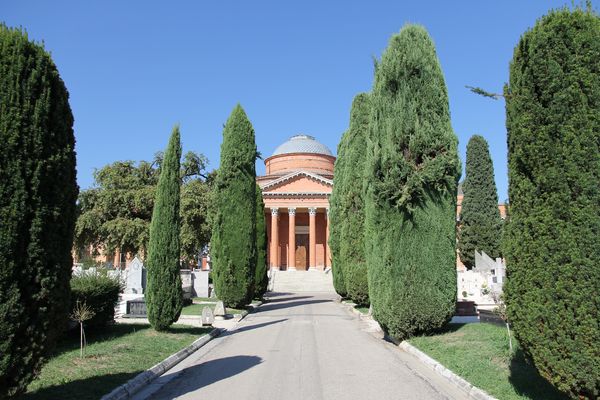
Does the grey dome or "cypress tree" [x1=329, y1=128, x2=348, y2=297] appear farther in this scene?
the grey dome

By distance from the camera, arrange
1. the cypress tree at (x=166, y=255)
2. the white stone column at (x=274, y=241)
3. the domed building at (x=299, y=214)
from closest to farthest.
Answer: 1. the cypress tree at (x=166, y=255)
2. the white stone column at (x=274, y=241)
3. the domed building at (x=299, y=214)

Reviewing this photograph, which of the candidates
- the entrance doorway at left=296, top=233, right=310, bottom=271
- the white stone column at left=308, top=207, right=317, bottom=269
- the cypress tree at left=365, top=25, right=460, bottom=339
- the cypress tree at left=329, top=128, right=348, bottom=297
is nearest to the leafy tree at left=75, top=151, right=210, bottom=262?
the cypress tree at left=329, top=128, right=348, bottom=297

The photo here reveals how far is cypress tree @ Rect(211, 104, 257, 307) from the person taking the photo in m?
19.6

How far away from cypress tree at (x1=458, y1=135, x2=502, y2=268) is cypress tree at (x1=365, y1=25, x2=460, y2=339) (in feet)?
78.6

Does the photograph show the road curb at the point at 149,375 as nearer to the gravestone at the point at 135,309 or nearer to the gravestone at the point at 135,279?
the gravestone at the point at 135,309

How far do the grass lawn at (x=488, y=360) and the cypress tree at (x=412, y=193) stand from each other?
67 cm

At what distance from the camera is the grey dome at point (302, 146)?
191 feet

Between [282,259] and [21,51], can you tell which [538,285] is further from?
[282,259]

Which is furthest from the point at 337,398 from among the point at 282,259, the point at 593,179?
the point at 282,259

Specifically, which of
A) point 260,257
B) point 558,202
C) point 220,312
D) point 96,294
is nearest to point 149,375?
point 96,294

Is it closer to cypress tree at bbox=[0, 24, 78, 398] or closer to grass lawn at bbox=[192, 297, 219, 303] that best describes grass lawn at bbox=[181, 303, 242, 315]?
grass lawn at bbox=[192, 297, 219, 303]

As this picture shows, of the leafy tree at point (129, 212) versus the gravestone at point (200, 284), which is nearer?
the gravestone at point (200, 284)

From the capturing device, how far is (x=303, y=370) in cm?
820

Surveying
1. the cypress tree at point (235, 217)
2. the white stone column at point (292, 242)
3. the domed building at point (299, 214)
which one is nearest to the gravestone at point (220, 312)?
the cypress tree at point (235, 217)
